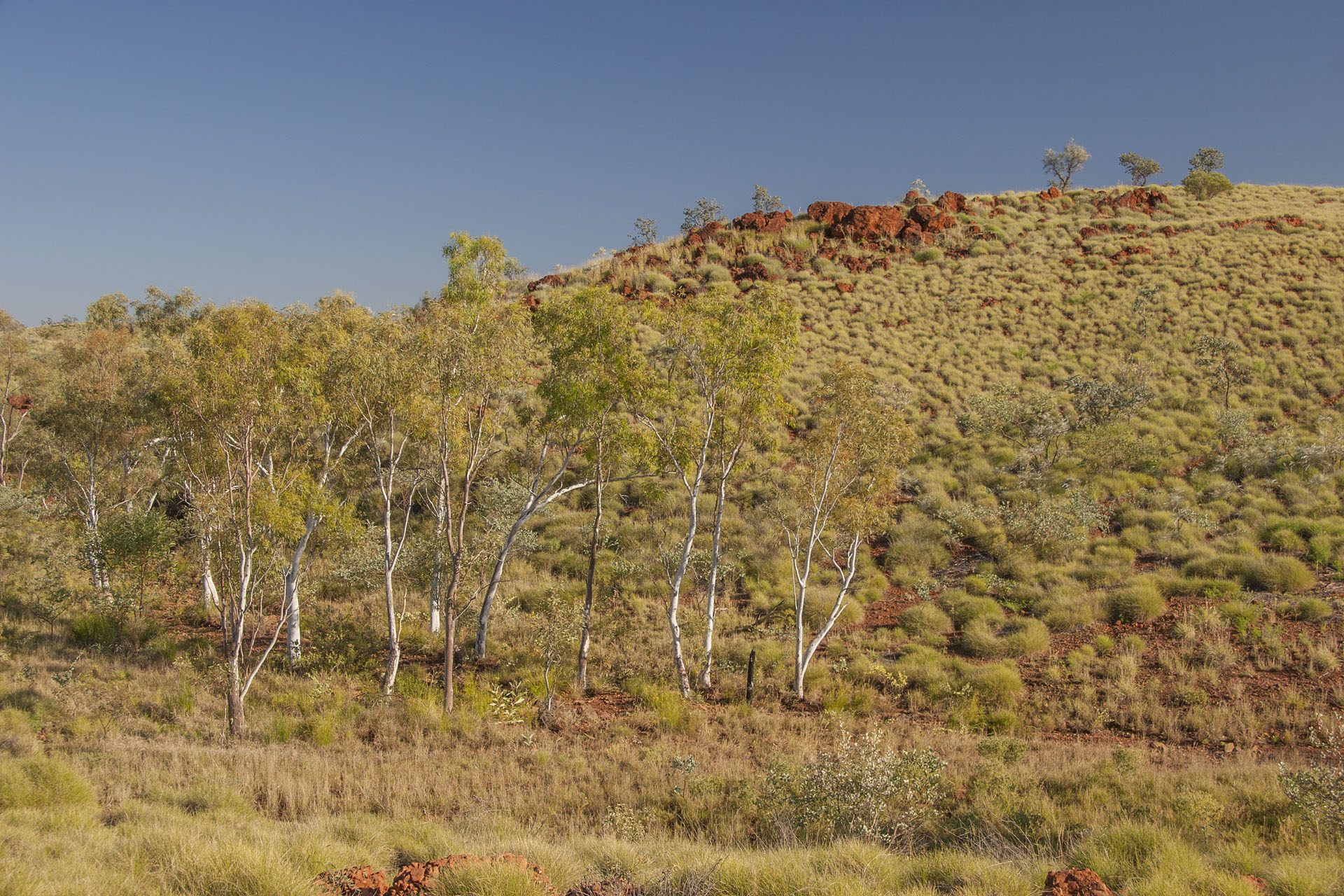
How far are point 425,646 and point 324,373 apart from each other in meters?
7.94

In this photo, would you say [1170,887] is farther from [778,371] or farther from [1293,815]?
[778,371]

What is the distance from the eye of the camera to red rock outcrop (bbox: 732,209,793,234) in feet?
166

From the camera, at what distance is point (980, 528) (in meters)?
21.1

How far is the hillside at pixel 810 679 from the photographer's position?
7.38 meters

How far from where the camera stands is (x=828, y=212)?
5169 cm

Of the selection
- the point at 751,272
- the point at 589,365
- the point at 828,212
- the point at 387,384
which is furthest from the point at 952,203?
the point at 387,384

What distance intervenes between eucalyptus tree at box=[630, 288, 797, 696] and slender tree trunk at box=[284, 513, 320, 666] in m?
8.48

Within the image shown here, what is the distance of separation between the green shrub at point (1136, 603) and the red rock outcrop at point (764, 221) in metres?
39.6

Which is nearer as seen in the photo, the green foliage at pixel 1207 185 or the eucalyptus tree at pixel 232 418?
the eucalyptus tree at pixel 232 418

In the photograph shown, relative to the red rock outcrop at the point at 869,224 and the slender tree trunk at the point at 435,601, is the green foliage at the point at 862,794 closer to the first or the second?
the slender tree trunk at the point at 435,601

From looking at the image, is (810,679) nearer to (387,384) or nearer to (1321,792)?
(1321,792)

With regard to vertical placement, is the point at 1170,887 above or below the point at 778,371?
below

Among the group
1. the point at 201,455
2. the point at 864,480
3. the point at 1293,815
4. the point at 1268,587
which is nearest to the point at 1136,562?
the point at 1268,587

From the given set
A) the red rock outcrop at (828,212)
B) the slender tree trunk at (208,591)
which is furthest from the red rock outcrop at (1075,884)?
the red rock outcrop at (828,212)
